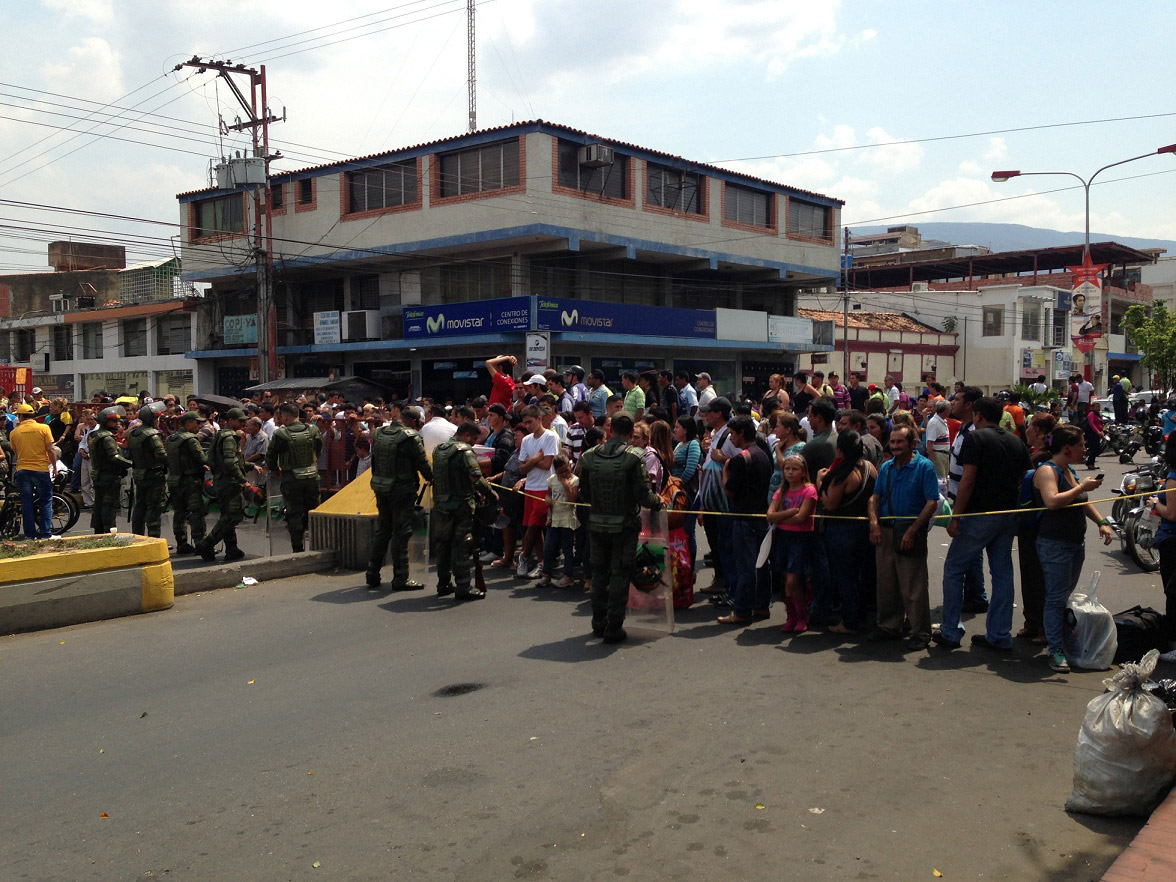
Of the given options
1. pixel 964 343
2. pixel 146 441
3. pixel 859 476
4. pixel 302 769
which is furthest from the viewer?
pixel 964 343

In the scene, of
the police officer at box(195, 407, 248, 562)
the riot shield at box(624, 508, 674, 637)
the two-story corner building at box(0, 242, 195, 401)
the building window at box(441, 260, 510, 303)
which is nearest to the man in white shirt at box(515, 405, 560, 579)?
the riot shield at box(624, 508, 674, 637)

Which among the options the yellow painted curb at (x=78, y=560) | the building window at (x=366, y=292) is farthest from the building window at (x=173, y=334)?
the yellow painted curb at (x=78, y=560)

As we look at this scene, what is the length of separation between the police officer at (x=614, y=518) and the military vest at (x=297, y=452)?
198 inches

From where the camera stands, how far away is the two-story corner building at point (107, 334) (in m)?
42.6

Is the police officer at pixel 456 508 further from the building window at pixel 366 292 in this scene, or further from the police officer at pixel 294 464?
the building window at pixel 366 292

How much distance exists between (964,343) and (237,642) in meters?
52.7

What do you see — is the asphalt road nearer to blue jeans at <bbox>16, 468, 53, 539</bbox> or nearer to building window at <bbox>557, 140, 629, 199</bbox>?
blue jeans at <bbox>16, 468, 53, 539</bbox>

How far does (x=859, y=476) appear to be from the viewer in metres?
7.80

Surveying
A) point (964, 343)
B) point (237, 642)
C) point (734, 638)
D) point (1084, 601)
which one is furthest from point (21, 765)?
point (964, 343)

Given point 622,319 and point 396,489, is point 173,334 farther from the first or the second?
point 396,489

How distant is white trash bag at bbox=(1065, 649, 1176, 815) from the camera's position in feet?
15.0

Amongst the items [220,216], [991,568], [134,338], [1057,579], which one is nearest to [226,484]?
[991,568]

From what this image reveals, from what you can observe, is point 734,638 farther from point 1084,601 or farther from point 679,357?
point 679,357

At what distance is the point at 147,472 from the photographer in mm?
11891
